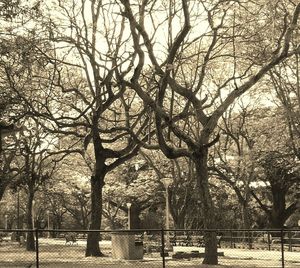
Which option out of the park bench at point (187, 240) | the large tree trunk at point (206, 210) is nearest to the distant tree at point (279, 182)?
the park bench at point (187, 240)

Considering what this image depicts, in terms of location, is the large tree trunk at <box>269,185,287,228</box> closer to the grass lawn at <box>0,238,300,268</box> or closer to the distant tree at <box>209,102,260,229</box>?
the distant tree at <box>209,102,260,229</box>

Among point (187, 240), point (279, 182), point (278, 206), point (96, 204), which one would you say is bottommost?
point (187, 240)

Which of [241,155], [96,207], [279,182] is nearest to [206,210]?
[96,207]

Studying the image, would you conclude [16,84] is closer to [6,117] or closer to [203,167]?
[6,117]

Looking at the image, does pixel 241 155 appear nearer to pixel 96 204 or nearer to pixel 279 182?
pixel 279 182

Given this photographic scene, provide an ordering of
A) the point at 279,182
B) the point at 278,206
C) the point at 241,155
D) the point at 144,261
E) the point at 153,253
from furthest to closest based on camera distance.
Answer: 1. the point at 278,206
2. the point at 279,182
3. the point at 241,155
4. the point at 153,253
5. the point at 144,261

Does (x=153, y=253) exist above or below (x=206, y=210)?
below

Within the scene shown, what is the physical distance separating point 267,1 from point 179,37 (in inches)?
150

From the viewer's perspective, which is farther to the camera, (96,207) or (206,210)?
(96,207)

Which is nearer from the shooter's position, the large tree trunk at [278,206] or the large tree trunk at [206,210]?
the large tree trunk at [206,210]

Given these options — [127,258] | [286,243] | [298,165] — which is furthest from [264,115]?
[127,258]

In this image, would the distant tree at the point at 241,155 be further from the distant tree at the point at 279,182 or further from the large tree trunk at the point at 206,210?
the large tree trunk at the point at 206,210

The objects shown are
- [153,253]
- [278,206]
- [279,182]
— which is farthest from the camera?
[278,206]

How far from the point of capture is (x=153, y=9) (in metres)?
22.6
